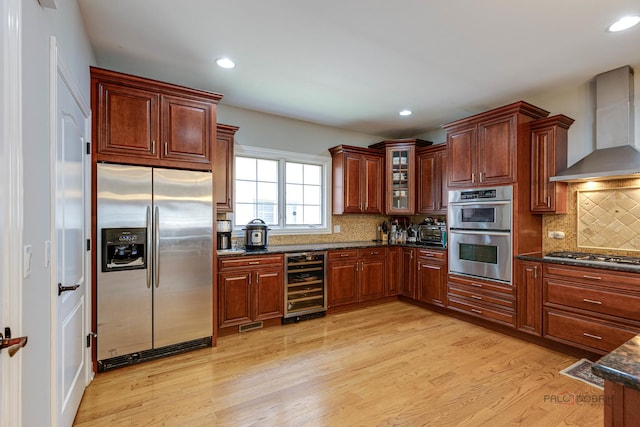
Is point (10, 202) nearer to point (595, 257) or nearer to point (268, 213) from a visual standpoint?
point (268, 213)

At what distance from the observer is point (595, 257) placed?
309cm

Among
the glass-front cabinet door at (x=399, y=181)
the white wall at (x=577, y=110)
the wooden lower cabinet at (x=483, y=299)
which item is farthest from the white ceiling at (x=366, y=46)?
the wooden lower cabinet at (x=483, y=299)

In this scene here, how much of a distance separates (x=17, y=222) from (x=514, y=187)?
3915 mm

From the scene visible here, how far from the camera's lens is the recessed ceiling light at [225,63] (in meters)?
2.87

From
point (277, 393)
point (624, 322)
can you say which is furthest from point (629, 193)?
point (277, 393)

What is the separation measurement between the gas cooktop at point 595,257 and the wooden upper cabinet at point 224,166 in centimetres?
360

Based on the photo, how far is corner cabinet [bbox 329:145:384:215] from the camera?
4.72 metres

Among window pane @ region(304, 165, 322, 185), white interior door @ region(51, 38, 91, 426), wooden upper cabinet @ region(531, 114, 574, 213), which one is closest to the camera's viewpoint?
white interior door @ region(51, 38, 91, 426)

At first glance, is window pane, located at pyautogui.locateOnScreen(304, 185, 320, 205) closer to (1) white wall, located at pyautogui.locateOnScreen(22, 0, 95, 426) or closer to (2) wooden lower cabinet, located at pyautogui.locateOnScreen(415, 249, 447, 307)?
(2) wooden lower cabinet, located at pyautogui.locateOnScreen(415, 249, 447, 307)

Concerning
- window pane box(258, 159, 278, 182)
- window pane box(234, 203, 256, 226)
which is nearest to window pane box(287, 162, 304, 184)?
window pane box(258, 159, 278, 182)

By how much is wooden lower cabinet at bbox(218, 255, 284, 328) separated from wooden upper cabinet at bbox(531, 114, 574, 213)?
299 cm

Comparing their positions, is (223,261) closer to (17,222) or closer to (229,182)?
(229,182)

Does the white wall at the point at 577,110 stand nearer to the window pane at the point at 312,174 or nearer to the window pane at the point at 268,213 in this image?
the window pane at the point at 312,174

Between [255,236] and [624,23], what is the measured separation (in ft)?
12.5
